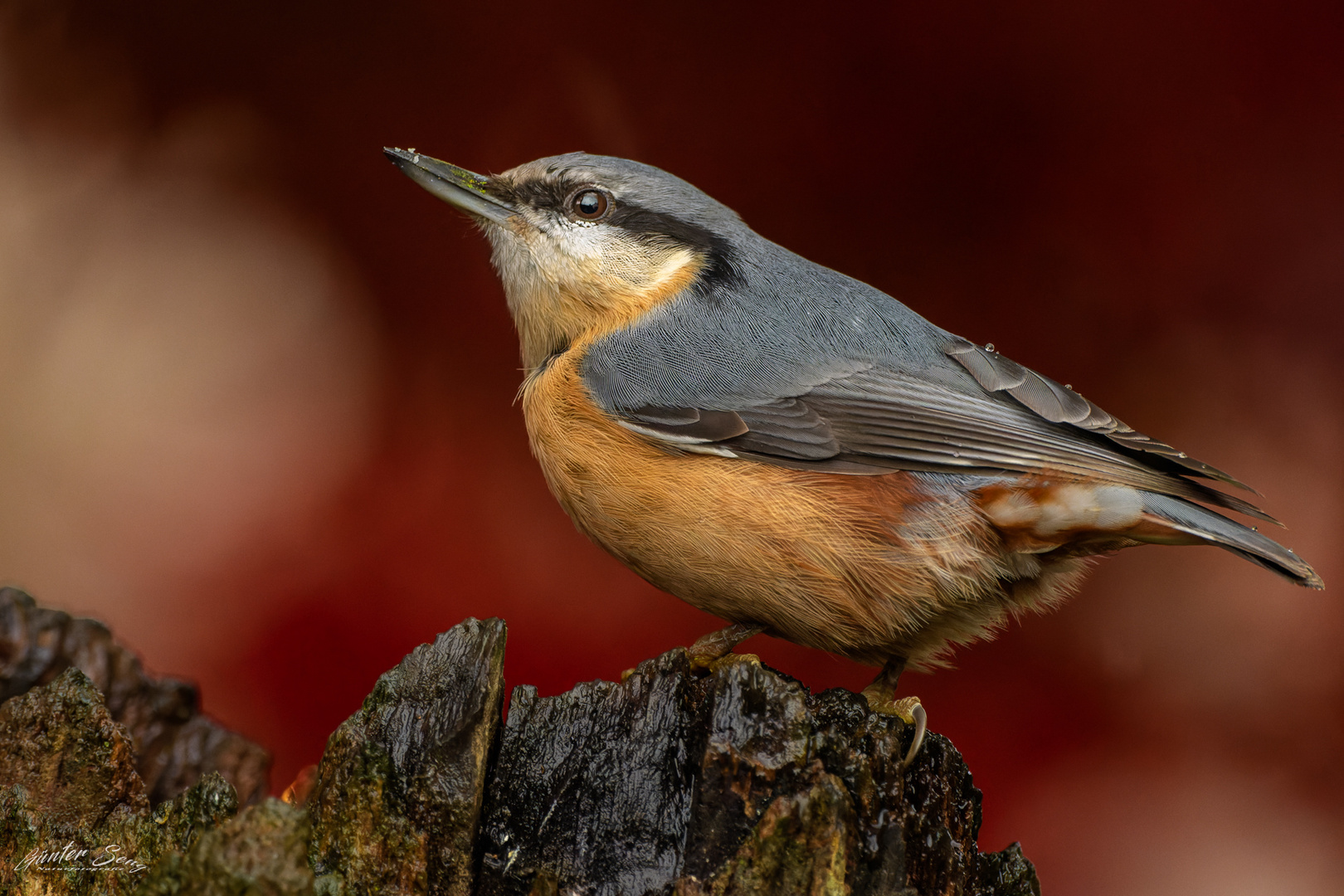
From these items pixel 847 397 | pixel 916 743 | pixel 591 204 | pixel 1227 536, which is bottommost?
pixel 916 743

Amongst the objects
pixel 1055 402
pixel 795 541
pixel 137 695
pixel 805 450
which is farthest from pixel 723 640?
pixel 137 695

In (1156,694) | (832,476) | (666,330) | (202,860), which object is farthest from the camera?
(1156,694)

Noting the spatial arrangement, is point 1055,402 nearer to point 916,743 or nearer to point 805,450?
point 805,450

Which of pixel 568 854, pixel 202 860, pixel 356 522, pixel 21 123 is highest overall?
pixel 21 123

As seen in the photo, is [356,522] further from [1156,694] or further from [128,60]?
[1156,694]

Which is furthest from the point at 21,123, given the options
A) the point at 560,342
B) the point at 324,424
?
the point at 560,342

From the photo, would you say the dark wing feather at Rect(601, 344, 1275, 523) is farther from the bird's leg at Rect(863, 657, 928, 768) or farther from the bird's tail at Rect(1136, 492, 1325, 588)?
the bird's leg at Rect(863, 657, 928, 768)

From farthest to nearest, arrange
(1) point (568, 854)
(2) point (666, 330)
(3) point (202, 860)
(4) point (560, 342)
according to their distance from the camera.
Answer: (4) point (560, 342)
(2) point (666, 330)
(1) point (568, 854)
(3) point (202, 860)

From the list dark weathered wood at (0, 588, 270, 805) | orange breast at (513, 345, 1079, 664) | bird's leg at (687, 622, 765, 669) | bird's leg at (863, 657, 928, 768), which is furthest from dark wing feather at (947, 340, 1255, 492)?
dark weathered wood at (0, 588, 270, 805)
